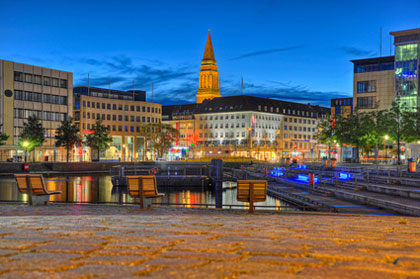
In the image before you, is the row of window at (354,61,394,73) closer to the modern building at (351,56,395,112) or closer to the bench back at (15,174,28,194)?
the modern building at (351,56,395,112)

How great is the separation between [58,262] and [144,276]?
4.26 feet

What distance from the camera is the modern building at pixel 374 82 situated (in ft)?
289

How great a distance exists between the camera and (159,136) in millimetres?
114062

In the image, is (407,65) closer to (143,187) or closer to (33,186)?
(143,187)

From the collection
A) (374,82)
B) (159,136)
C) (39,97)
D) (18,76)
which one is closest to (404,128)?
(374,82)

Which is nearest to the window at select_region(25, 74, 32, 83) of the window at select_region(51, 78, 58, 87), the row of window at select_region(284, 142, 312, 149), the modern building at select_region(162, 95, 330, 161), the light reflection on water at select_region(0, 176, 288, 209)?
the window at select_region(51, 78, 58, 87)

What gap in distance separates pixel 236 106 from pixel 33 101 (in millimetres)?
71777

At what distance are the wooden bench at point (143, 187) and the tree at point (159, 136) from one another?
94.7m

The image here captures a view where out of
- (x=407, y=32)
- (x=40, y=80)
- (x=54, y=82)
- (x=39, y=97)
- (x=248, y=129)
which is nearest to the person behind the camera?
(x=407, y=32)

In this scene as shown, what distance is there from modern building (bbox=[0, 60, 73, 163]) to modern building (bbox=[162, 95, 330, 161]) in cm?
4798

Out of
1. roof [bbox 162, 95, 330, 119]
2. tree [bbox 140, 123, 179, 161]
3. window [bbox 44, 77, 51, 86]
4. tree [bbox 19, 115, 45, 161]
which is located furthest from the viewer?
roof [bbox 162, 95, 330, 119]

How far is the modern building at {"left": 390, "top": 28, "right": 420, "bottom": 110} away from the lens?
82.6m

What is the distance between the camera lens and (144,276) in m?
5.20

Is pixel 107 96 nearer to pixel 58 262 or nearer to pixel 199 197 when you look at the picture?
pixel 199 197
